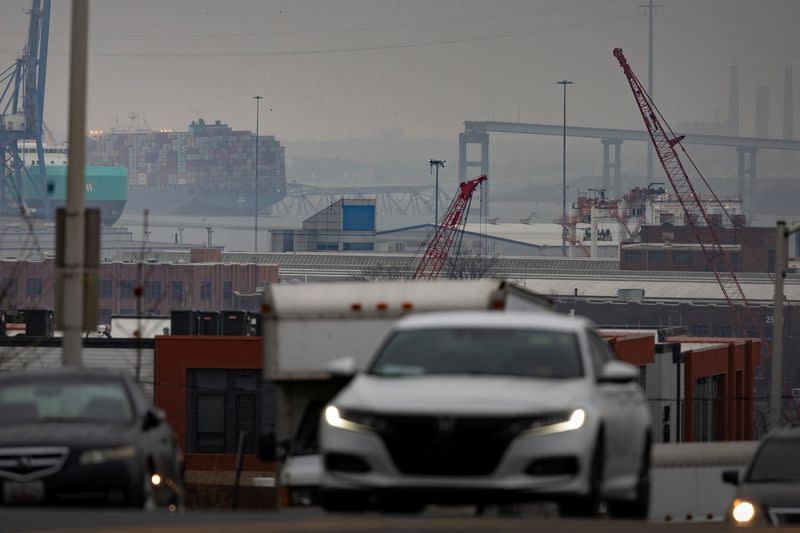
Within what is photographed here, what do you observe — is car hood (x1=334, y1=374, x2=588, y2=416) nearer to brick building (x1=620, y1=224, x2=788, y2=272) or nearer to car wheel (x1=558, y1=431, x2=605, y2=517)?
car wheel (x1=558, y1=431, x2=605, y2=517)

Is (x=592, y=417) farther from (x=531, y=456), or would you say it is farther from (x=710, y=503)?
(x=710, y=503)

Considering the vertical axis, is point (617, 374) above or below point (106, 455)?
above

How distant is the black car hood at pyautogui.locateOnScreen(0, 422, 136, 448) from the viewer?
13.5 m

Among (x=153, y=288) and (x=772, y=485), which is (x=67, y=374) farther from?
(x=153, y=288)

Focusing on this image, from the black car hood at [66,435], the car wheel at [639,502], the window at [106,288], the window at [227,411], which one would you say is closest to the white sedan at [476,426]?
the car wheel at [639,502]

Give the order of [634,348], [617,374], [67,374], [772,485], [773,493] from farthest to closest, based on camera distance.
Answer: [634,348] → [772,485] → [773,493] → [67,374] → [617,374]

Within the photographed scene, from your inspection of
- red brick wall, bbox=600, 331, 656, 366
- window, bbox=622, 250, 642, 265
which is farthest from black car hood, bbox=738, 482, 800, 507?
window, bbox=622, 250, 642, 265

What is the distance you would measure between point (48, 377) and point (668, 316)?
406 feet

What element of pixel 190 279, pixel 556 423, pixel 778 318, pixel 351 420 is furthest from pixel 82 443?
pixel 190 279

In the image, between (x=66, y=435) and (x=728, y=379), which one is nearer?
(x=66, y=435)

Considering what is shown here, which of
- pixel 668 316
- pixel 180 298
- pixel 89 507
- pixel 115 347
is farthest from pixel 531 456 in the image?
pixel 180 298

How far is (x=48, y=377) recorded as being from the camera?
47.9 feet

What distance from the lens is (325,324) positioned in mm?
16234

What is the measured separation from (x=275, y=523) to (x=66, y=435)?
2.63 m
